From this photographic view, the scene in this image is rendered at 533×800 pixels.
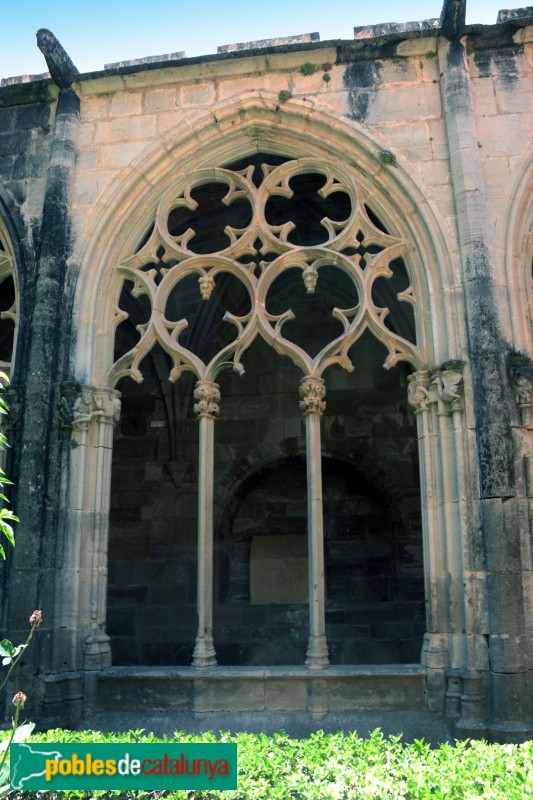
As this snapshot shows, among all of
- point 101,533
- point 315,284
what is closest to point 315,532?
point 101,533

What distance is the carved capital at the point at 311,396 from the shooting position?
563 cm

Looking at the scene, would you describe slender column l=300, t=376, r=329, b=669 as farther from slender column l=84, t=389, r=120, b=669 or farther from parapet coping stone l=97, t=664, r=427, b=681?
slender column l=84, t=389, r=120, b=669

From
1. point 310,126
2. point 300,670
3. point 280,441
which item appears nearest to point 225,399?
point 280,441

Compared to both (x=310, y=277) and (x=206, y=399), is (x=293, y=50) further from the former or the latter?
(x=206, y=399)

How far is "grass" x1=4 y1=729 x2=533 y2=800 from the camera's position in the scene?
10.4 ft

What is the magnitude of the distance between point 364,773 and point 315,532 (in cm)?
206

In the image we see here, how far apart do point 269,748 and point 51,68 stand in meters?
5.44

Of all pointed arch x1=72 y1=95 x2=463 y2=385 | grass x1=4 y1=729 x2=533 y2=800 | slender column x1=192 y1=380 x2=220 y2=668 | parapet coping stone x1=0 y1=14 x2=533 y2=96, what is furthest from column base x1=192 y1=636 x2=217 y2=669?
parapet coping stone x1=0 y1=14 x2=533 y2=96

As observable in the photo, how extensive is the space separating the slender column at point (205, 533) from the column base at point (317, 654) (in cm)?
69

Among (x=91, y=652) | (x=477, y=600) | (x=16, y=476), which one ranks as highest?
(x=16, y=476)

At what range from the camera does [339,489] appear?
8852mm

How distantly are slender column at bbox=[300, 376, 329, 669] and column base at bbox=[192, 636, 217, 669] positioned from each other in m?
0.69

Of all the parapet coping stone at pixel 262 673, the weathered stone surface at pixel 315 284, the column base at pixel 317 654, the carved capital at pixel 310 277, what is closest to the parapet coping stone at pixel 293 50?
the weathered stone surface at pixel 315 284

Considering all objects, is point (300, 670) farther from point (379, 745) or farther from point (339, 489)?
point (339, 489)
